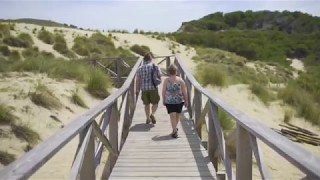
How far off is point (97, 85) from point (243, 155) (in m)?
9.31

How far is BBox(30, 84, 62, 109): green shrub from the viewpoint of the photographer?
32.3 feet

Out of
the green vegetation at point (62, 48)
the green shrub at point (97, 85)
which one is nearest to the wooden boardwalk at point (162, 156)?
the green shrub at point (97, 85)

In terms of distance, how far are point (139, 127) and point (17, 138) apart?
241 cm

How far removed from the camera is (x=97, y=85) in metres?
12.7

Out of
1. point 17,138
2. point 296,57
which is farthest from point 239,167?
point 296,57

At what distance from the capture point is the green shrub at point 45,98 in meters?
9.84

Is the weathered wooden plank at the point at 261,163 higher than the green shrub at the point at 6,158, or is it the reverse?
the weathered wooden plank at the point at 261,163

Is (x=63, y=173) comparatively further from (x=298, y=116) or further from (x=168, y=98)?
(x=298, y=116)

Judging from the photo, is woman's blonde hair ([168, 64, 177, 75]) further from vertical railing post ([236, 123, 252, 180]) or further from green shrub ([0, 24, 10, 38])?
green shrub ([0, 24, 10, 38])

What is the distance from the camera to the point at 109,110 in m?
5.46

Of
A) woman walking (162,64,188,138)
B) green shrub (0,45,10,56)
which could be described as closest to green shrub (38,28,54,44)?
green shrub (0,45,10,56)

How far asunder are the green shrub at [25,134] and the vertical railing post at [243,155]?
537 centimetres

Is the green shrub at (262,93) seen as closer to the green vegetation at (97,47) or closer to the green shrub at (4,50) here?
the green vegetation at (97,47)

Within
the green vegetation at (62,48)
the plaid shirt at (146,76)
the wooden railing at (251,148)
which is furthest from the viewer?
the green vegetation at (62,48)
